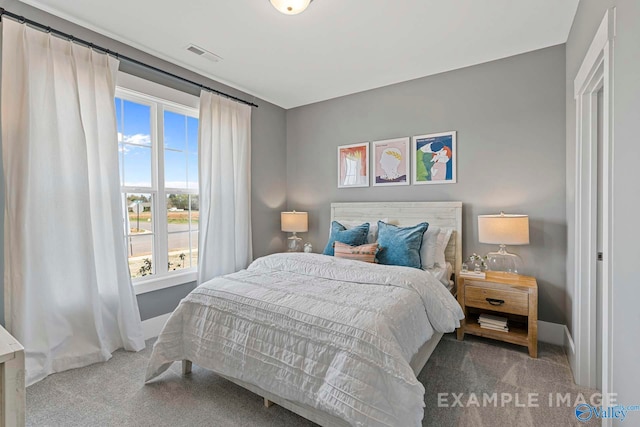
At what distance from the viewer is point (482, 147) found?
294 cm

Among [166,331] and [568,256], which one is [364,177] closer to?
[568,256]

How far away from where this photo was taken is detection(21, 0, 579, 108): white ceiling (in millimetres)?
2111

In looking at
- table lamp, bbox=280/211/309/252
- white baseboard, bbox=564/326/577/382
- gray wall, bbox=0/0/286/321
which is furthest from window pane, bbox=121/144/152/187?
white baseboard, bbox=564/326/577/382

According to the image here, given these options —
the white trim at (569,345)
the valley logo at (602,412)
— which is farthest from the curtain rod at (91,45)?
the white trim at (569,345)

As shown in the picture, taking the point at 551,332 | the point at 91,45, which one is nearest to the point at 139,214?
the point at 91,45

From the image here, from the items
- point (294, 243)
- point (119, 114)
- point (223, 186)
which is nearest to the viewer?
point (119, 114)

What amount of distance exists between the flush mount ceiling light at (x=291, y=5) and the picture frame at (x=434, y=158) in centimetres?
186

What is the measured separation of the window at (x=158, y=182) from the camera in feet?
9.05

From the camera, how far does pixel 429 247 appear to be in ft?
9.18

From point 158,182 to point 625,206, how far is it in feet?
11.0

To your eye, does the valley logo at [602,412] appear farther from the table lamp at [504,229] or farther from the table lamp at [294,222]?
the table lamp at [294,222]

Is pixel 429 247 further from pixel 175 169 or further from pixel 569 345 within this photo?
pixel 175 169

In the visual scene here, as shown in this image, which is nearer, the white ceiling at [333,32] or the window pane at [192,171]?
the white ceiling at [333,32]

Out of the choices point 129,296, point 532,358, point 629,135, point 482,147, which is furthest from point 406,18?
point 129,296
